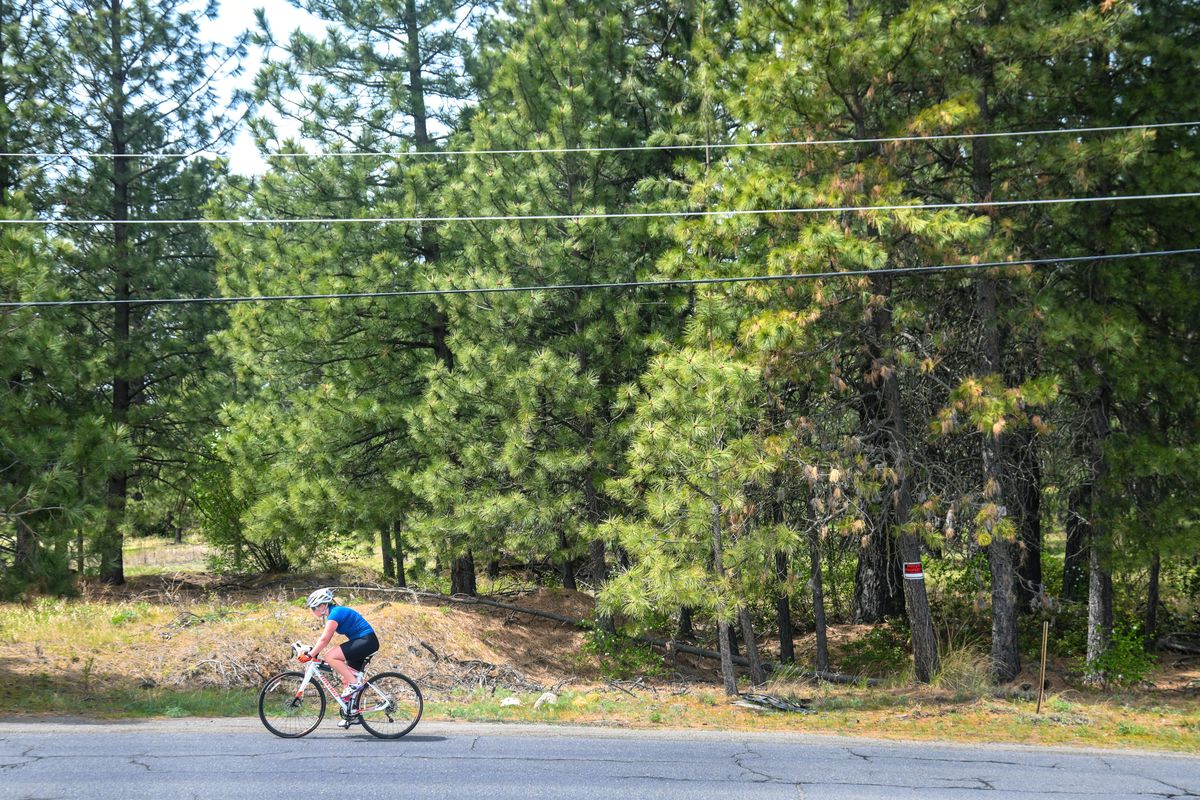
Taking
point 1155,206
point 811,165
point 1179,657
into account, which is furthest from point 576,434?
point 1179,657

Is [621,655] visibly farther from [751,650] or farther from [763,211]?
[763,211]

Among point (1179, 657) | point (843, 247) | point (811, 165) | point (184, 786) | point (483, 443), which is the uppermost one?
point (811, 165)

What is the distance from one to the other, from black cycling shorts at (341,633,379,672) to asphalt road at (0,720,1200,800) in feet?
2.64

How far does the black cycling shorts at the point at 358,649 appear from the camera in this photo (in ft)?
33.6

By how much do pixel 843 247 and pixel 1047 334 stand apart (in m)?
3.30

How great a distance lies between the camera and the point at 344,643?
10227 mm

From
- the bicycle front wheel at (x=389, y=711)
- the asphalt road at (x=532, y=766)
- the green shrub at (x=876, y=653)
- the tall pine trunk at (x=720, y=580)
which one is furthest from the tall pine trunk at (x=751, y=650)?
the bicycle front wheel at (x=389, y=711)

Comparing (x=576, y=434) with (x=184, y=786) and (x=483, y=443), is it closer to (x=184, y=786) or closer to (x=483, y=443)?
(x=483, y=443)

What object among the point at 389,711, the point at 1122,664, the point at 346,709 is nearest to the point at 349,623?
the point at 346,709

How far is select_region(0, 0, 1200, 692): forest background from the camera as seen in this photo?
1320 centimetres

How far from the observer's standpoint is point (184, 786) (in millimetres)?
8078

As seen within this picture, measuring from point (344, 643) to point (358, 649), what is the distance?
16cm

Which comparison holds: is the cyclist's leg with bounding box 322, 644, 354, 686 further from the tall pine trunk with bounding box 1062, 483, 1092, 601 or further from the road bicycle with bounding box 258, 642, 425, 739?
the tall pine trunk with bounding box 1062, 483, 1092, 601

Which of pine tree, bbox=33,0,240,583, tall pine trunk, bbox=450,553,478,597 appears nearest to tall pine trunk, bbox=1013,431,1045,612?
tall pine trunk, bbox=450,553,478,597
